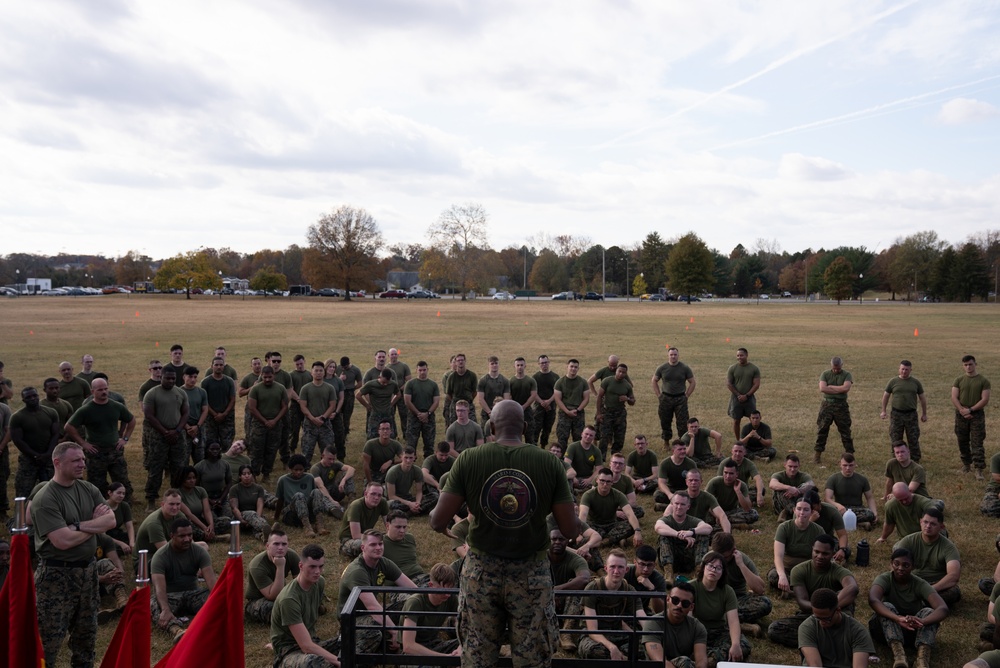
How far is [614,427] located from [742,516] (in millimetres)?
4162

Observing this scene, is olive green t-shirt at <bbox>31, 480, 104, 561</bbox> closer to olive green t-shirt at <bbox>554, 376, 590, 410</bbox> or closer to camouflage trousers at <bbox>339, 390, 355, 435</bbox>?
camouflage trousers at <bbox>339, 390, 355, 435</bbox>

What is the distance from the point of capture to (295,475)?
1103cm

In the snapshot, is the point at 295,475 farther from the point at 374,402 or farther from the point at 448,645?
the point at 448,645

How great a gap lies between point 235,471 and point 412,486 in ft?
8.78

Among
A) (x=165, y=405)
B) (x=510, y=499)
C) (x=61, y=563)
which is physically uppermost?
(x=510, y=499)

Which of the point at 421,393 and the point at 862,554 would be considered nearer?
the point at 862,554

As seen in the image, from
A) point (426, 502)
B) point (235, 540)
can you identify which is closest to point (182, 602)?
point (426, 502)

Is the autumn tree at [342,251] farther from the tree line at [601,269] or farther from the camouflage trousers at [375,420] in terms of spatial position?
the camouflage trousers at [375,420]

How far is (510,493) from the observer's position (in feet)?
14.6

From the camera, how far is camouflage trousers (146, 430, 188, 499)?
11609 millimetres

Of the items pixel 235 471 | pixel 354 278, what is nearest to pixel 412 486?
pixel 235 471

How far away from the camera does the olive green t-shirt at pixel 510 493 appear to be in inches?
175

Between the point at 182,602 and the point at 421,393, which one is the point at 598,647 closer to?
the point at 182,602

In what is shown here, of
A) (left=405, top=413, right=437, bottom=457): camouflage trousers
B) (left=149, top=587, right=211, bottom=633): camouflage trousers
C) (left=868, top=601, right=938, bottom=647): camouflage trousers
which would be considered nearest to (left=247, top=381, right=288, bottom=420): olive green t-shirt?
(left=405, top=413, right=437, bottom=457): camouflage trousers
